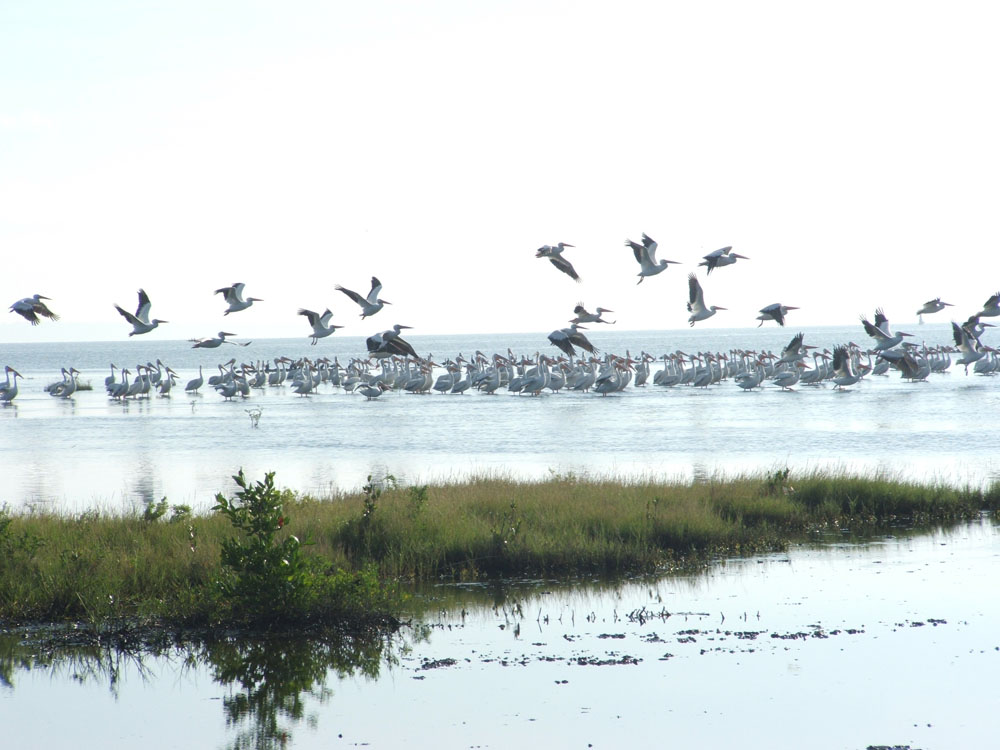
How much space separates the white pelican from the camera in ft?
55.1

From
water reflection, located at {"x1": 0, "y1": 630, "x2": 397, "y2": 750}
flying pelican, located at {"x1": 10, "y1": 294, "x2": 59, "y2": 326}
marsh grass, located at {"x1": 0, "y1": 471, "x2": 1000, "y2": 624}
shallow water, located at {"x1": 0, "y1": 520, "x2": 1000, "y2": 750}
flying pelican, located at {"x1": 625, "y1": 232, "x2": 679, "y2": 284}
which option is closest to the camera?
shallow water, located at {"x1": 0, "y1": 520, "x2": 1000, "y2": 750}

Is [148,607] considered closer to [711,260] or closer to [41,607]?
[41,607]

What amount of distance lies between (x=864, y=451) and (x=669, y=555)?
41.6 feet

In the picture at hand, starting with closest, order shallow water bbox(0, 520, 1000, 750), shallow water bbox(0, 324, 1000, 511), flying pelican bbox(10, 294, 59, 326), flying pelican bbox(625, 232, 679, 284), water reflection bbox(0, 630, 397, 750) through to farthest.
Result: shallow water bbox(0, 520, 1000, 750), water reflection bbox(0, 630, 397, 750), flying pelican bbox(10, 294, 59, 326), flying pelican bbox(625, 232, 679, 284), shallow water bbox(0, 324, 1000, 511)

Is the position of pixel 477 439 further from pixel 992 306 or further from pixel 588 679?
pixel 588 679

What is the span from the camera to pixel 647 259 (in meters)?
17.4

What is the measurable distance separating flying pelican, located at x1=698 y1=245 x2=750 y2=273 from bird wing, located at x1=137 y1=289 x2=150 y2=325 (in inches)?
373

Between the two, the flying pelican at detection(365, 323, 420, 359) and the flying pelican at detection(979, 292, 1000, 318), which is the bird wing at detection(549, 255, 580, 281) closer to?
the flying pelican at detection(365, 323, 420, 359)

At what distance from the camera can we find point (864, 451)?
23.2 m

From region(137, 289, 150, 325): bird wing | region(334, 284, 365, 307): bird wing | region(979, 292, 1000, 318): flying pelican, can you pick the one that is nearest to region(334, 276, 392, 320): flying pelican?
region(334, 284, 365, 307): bird wing

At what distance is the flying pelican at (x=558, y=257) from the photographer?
Result: 639 inches

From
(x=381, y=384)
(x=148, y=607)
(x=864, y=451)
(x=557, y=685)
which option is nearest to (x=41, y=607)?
Result: (x=148, y=607)

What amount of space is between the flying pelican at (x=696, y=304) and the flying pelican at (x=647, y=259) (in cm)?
121

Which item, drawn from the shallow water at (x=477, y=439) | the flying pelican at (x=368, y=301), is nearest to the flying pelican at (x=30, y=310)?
the shallow water at (x=477, y=439)
